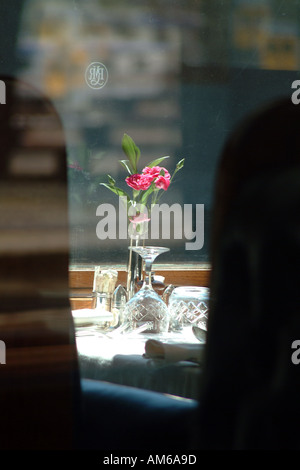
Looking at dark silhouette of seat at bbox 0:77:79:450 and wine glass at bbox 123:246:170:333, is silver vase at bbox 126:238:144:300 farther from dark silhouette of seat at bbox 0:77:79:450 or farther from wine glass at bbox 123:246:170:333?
dark silhouette of seat at bbox 0:77:79:450

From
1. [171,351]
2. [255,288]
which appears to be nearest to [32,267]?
[255,288]

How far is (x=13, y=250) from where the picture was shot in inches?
20.9

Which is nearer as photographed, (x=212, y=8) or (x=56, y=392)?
(x=56, y=392)

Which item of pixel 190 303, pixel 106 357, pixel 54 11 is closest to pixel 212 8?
pixel 54 11

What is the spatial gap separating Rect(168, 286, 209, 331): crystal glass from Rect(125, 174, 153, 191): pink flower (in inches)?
12.4

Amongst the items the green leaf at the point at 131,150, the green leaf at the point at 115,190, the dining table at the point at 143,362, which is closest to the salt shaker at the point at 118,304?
the dining table at the point at 143,362

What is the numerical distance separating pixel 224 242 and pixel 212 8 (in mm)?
1572

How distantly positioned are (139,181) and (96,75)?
468 mm

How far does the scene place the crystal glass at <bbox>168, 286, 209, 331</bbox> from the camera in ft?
3.94

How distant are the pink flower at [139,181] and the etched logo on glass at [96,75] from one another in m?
0.43

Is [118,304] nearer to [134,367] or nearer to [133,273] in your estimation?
[133,273]

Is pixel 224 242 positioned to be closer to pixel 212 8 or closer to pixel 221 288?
pixel 221 288

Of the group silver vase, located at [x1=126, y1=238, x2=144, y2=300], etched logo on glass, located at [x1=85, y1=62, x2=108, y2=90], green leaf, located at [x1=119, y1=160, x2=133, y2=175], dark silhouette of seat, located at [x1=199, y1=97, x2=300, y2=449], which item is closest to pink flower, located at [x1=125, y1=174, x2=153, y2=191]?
silver vase, located at [x1=126, y1=238, x2=144, y2=300]

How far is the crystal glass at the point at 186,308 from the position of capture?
1.20 m
